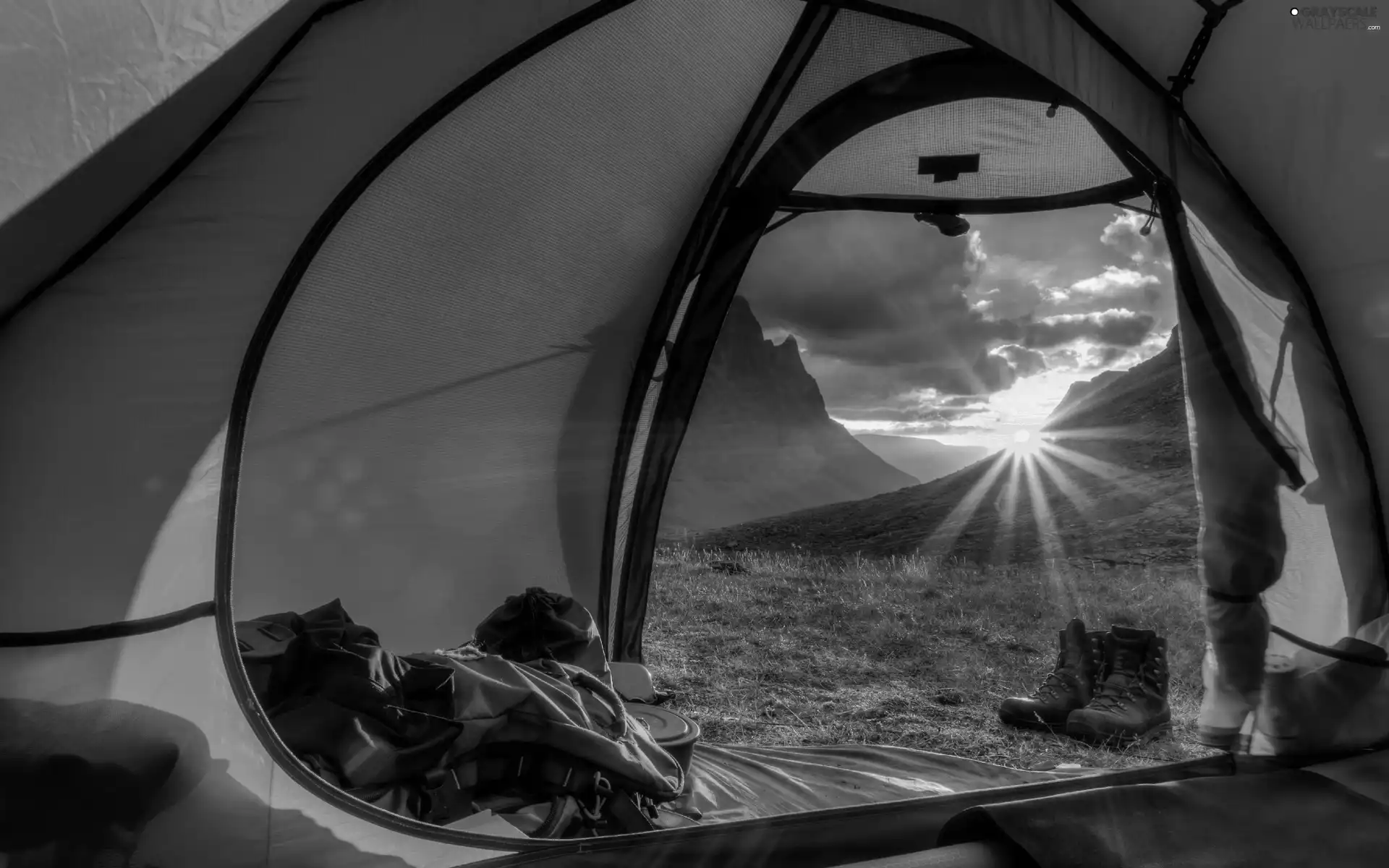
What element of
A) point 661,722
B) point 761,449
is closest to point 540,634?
point 661,722

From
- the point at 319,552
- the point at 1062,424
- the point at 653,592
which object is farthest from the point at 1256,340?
the point at 1062,424

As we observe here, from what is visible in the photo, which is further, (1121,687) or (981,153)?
(1121,687)

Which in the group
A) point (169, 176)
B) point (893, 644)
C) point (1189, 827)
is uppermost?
point (169, 176)

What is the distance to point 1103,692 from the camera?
2150 mm

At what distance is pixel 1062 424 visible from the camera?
70.2ft

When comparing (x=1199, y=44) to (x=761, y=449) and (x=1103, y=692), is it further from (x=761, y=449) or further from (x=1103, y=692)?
(x=761, y=449)

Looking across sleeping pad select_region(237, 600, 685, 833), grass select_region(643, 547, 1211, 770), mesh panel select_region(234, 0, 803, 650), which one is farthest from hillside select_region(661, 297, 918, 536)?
sleeping pad select_region(237, 600, 685, 833)

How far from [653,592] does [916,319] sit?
18803mm

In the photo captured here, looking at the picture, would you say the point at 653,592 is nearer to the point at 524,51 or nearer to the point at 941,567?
the point at 941,567

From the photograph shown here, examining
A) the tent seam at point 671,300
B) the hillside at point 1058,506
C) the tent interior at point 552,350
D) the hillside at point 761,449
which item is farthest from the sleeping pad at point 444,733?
the hillside at point 761,449

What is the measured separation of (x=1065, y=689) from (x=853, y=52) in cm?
169

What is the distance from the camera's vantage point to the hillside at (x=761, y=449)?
804 inches

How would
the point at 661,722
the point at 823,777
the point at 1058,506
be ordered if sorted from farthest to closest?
1. the point at 1058,506
2. the point at 823,777
3. the point at 661,722

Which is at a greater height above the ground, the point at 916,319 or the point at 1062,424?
the point at 916,319
